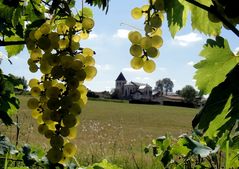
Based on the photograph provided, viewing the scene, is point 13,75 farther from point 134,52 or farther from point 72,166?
point 134,52

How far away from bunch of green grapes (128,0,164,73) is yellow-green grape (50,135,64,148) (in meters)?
0.26

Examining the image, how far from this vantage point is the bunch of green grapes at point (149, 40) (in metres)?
1.05

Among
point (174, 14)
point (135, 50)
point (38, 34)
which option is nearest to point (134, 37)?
point (135, 50)

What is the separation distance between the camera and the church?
101 metres

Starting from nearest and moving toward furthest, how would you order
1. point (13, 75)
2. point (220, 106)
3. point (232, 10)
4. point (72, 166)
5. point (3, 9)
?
1. point (232, 10)
2. point (220, 106)
3. point (3, 9)
4. point (72, 166)
5. point (13, 75)

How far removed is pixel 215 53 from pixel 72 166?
1.26 m

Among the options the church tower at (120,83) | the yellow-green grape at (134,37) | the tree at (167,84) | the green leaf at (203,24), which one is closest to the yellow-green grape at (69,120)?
the yellow-green grape at (134,37)

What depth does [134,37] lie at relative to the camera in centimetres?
→ 109

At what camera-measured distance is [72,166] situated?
2291 mm

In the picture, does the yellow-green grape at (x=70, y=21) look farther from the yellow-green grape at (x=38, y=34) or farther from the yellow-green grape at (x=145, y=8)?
the yellow-green grape at (x=145, y=8)

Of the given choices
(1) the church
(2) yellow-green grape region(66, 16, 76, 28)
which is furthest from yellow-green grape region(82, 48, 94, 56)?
(1) the church

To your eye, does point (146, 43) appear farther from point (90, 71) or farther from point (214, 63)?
point (214, 63)

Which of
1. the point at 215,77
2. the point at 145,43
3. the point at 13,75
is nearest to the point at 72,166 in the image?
the point at 13,75

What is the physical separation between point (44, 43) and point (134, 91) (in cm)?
9846
